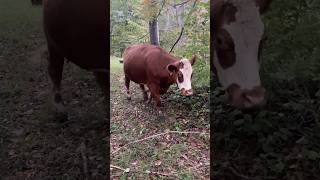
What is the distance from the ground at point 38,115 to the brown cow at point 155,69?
23cm

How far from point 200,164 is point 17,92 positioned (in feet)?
3.37

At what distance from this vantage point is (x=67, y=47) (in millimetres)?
2510

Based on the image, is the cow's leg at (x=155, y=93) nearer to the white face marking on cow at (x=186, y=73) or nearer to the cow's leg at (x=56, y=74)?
the white face marking on cow at (x=186, y=73)

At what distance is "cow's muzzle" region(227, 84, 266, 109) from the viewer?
8.21 feet

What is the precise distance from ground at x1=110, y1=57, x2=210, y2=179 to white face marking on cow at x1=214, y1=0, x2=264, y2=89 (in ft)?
0.59

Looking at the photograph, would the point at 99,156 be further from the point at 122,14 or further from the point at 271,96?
the point at 271,96

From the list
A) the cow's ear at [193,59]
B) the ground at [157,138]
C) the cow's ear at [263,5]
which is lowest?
the ground at [157,138]

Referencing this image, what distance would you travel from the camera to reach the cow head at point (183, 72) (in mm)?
2436

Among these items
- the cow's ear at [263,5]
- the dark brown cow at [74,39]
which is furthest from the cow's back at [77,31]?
the cow's ear at [263,5]

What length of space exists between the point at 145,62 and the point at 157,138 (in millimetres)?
406

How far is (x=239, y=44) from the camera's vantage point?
245cm

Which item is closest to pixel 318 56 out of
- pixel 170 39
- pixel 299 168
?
pixel 299 168

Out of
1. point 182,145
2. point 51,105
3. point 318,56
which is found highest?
point 318,56

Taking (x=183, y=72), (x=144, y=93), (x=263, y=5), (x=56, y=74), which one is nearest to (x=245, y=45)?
(x=263, y=5)
